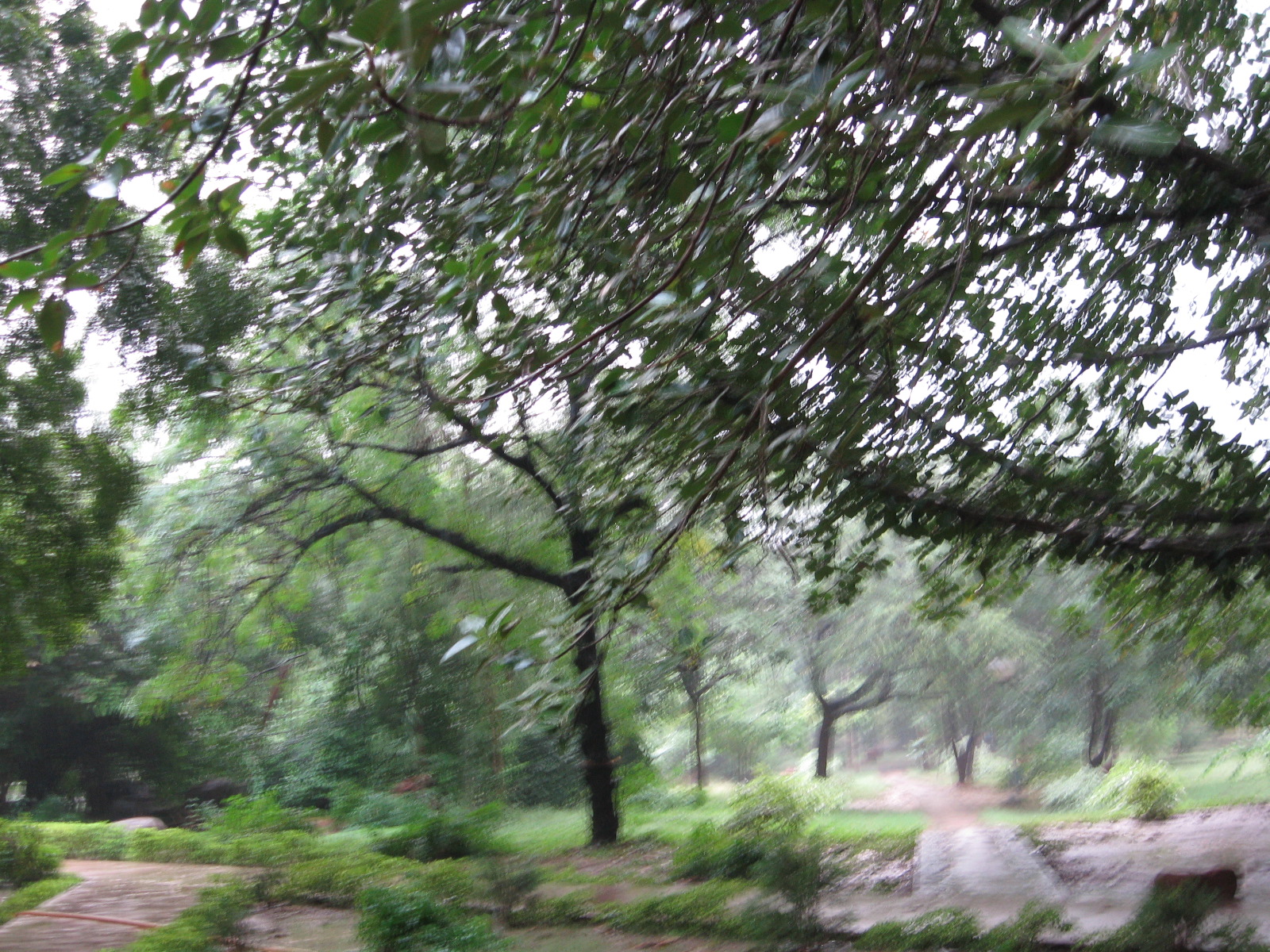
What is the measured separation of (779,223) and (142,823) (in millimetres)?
11645

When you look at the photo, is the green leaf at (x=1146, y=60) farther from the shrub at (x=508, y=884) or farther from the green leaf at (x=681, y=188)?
the shrub at (x=508, y=884)

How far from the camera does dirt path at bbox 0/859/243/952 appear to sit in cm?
585

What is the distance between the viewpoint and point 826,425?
2.92 metres

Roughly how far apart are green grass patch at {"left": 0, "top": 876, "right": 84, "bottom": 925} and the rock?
10.8 ft

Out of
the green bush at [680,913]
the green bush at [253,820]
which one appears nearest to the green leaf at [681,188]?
the green bush at [680,913]

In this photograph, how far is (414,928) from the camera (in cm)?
489

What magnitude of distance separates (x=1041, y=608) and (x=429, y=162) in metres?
11.7

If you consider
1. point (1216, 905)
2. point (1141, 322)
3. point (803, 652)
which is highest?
point (1141, 322)

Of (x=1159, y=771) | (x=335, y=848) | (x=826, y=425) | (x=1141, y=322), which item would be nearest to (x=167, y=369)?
(x=826, y=425)

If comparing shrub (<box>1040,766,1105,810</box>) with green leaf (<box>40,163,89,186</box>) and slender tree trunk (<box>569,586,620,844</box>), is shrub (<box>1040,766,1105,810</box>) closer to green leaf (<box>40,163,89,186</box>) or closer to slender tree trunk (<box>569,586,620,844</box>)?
slender tree trunk (<box>569,586,620,844</box>)

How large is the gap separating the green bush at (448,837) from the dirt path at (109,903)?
133 centimetres

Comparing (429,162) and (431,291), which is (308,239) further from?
(429,162)

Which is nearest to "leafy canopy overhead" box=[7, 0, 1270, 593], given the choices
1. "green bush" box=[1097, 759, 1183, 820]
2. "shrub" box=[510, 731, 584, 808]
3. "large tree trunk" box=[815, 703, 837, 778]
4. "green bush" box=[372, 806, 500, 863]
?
"green bush" box=[372, 806, 500, 863]

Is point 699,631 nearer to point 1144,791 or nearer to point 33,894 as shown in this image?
point 1144,791
